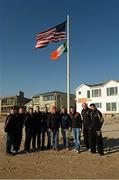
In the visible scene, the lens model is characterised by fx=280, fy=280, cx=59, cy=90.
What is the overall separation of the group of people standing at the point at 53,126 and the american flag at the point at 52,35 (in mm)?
5629

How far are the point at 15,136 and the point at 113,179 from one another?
5581mm

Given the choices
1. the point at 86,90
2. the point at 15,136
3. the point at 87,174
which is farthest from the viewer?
the point at 86,90

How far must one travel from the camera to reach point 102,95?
54.4m

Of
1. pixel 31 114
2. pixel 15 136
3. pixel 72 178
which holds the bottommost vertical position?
pixel 72 178

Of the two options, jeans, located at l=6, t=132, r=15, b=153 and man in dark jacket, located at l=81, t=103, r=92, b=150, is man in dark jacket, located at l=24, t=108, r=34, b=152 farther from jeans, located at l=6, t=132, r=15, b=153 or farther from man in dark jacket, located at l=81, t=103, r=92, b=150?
man in dark jacket, located at l=81, t=103, r=92, b=150

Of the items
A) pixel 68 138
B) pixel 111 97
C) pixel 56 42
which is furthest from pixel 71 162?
pixel 111 97

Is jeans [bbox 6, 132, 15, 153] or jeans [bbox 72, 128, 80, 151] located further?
jeans [bbox 72, 128, 80, 151]

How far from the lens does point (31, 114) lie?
12008 mm

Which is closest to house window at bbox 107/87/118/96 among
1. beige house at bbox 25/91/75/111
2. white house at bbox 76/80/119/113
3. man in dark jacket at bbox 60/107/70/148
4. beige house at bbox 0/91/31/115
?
white house at bbox 76/80/119/113

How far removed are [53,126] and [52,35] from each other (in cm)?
653

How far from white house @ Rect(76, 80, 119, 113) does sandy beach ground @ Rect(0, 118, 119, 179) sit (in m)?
41.2

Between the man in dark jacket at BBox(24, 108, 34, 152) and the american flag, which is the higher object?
the american flag

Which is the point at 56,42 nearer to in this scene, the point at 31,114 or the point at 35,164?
the point at 31,114

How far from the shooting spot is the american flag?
650 inches
